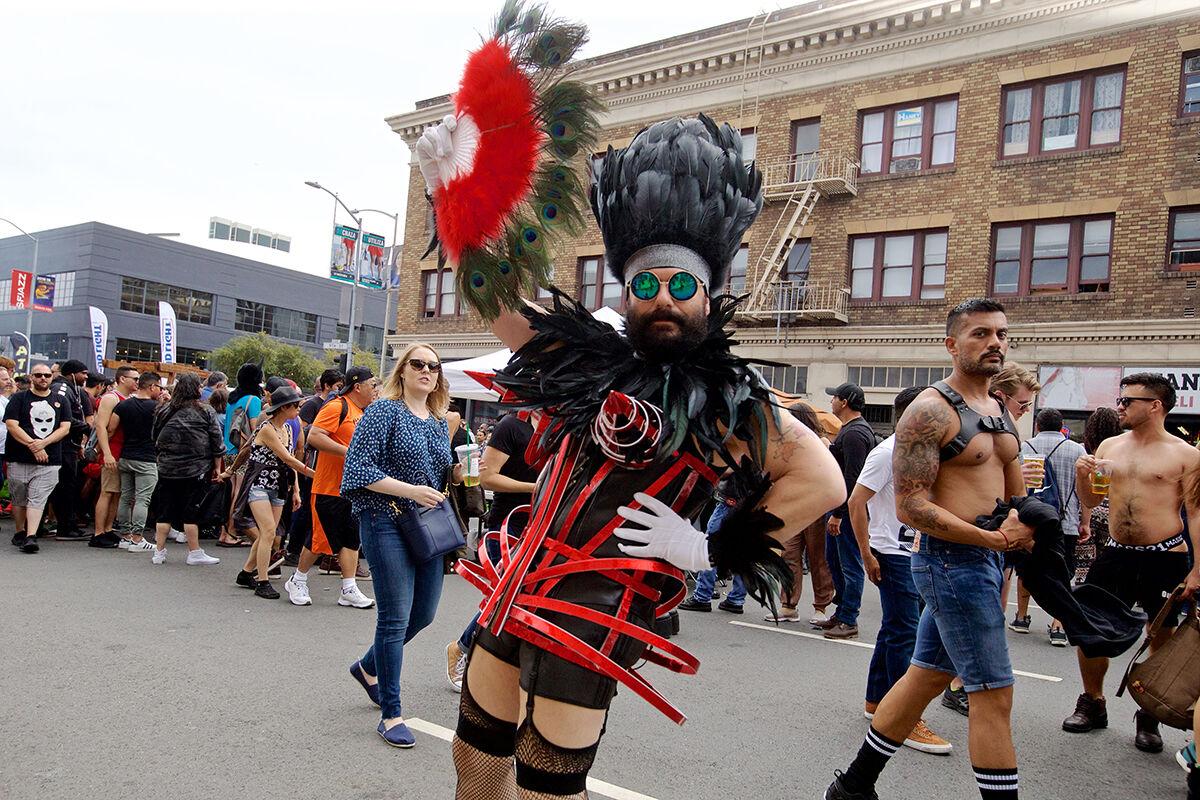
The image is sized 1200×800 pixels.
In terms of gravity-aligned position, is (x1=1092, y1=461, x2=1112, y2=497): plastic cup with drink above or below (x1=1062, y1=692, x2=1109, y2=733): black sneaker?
above

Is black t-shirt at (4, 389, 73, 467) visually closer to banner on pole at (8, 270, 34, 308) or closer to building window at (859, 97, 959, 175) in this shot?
building window at (859, 97, 959, 175)

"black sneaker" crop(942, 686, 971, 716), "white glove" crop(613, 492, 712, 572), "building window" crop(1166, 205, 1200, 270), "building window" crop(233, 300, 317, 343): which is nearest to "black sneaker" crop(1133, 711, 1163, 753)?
"black sneaker" crop(942, 686, 971, 716)

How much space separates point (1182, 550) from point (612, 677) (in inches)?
161

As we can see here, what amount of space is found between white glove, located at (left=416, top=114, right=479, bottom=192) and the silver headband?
598 mm

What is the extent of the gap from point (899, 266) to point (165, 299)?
4135 centimetres

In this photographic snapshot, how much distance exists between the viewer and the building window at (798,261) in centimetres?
1912

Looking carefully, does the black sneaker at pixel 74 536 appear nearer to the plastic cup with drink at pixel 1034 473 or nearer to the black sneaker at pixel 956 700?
the black sneaker at pixel 956 700

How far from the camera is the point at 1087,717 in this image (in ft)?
15.8

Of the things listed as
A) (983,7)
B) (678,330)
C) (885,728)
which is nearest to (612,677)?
(678,330)

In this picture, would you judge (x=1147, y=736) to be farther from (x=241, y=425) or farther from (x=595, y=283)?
(x=595, y=283)

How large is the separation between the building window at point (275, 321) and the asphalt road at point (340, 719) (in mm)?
47008

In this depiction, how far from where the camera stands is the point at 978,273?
55.5ft

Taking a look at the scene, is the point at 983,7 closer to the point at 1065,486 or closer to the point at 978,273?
the point at 978,273

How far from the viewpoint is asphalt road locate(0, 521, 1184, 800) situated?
362 centimetres
